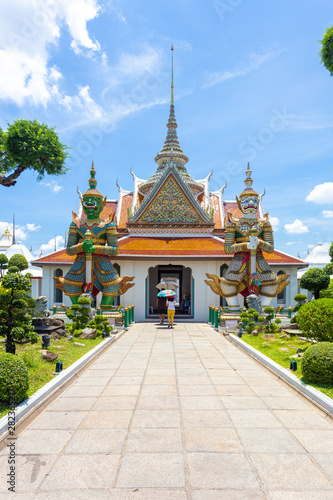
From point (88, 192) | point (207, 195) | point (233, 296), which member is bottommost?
point (233, 296)

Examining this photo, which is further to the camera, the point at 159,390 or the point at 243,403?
the point at 159,390

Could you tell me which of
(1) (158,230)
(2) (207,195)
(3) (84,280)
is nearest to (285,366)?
(3) (84,280)

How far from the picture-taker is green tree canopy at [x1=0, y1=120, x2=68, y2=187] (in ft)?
34.1

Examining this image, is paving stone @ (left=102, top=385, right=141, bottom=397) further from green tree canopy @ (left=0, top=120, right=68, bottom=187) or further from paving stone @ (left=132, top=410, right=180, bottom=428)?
green tree canopy @ (left=0, top=120, right=68, bottom=187)

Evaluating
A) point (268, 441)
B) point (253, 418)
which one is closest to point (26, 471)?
point (268, 441)

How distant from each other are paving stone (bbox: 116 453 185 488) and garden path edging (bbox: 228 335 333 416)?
107 inches

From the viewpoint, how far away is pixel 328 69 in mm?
9922

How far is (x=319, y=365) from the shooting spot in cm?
581

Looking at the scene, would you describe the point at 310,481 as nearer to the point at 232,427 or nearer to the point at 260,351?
the point at 232,427

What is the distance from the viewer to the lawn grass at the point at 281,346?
671cm

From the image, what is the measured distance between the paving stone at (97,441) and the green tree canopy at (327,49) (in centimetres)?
1100

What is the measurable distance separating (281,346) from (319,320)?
197 centimetres

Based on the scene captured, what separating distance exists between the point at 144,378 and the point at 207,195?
61.0ft

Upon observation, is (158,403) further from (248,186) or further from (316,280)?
(248,186)
